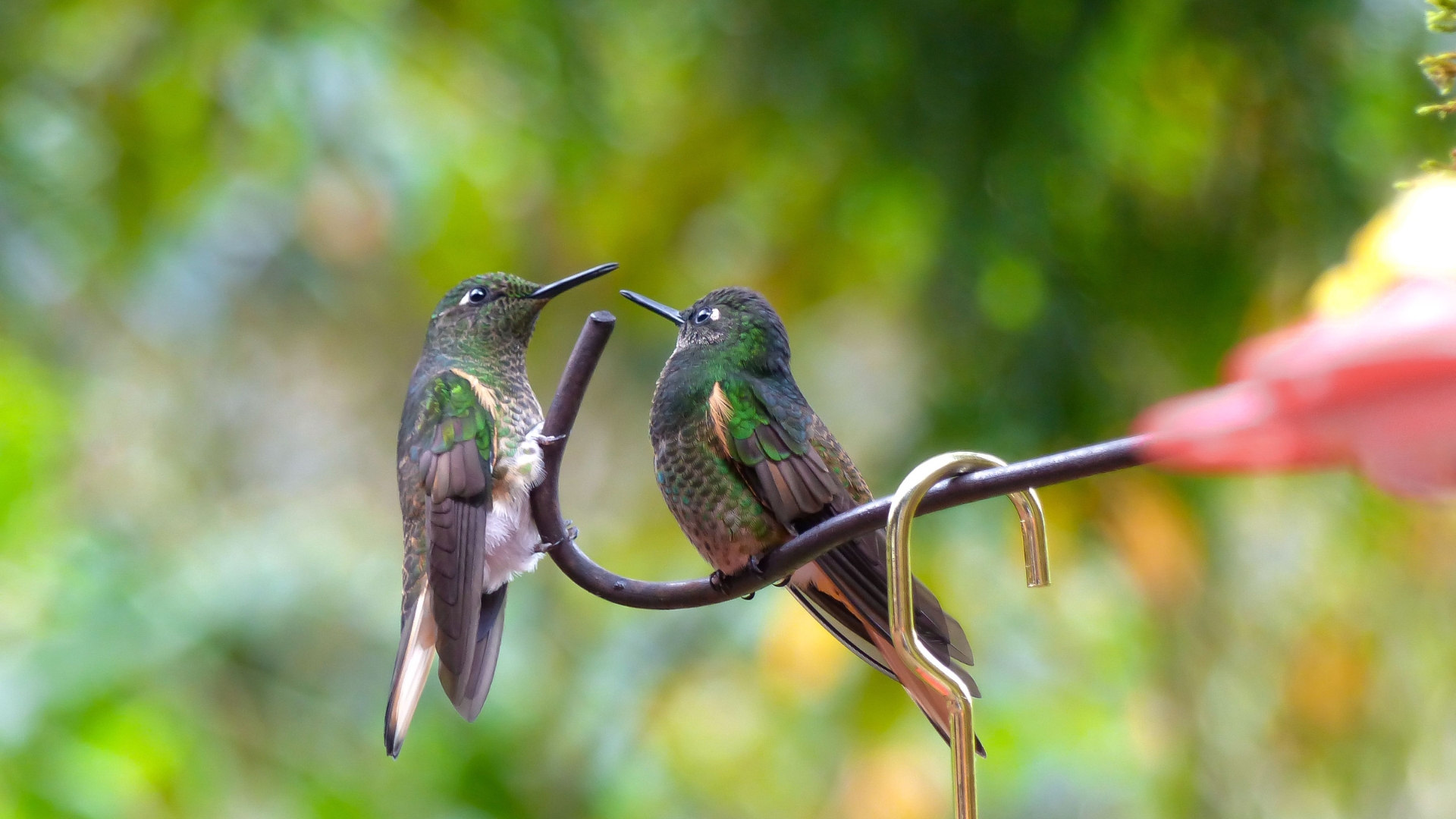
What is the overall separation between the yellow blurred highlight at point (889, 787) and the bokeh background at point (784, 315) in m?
0.01

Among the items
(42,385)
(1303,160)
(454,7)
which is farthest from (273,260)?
(1303,160)

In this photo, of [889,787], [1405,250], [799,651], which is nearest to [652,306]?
[1405,250]

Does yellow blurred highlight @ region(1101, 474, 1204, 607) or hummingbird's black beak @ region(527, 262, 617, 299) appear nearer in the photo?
hummingbird's black beak @ region(527, 262, 617, 299)

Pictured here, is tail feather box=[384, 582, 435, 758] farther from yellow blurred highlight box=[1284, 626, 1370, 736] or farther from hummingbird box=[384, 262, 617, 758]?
yellow blurred highlight box=[1284, 626, 1370, 736]

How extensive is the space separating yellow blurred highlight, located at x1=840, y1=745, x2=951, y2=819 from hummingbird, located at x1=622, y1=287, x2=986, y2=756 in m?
1.41

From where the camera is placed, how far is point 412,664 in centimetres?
63

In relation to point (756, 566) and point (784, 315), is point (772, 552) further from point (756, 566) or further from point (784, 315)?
point (784, 315)

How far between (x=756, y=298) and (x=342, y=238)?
2.65m

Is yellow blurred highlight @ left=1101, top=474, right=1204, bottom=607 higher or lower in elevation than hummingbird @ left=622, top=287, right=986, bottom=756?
higher

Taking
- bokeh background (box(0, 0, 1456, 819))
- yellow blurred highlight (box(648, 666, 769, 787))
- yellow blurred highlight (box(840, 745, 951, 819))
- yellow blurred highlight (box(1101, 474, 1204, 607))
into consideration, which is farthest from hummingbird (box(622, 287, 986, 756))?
yellow blurred highlight (box(648, 666, 769, 787))

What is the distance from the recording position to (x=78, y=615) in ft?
8.96

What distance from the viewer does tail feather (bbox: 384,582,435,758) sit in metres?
0.60

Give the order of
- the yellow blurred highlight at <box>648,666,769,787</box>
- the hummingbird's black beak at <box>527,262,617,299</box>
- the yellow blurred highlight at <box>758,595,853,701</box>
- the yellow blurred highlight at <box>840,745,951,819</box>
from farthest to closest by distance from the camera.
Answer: the yellow blurred highlight at <box>648,666,769,787</box> < the yellow blurred highlight at <box>840,745,951,819</box> < the yellow blurred highlight at <box>758,595,853,701</box> < the hummingbird's black beak at <box>527,262,617,299</box>

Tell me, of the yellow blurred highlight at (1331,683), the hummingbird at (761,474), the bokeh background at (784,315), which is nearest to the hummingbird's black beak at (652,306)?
the hummingbird at (761,474)
